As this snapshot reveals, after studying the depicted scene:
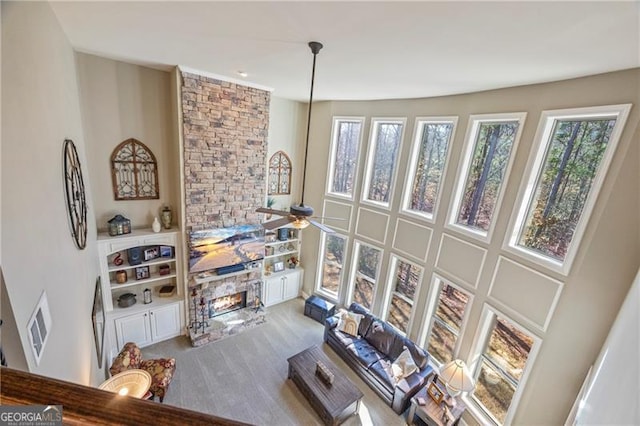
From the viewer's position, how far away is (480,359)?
14.1 ft

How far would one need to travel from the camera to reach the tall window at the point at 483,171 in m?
3.97

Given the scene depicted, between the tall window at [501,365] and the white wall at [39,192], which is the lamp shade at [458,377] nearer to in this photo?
the tall window at [501,365]

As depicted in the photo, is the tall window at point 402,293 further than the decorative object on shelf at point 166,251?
Yes

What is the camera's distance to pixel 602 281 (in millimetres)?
2869

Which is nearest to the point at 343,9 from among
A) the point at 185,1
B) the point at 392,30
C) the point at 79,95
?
the point at 392,30

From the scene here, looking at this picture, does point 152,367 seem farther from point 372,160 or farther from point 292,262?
point 372,160

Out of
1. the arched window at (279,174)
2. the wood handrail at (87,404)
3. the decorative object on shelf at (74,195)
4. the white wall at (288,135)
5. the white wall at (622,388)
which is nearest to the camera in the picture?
the wood handrail at (87,404)

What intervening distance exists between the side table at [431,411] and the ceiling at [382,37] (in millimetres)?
4790

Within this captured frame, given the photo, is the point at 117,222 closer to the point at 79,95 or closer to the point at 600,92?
the point at 79,95

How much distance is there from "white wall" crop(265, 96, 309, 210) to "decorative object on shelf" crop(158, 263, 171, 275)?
2.64 meters

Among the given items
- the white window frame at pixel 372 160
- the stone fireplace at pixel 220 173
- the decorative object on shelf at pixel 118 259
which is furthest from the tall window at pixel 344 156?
the decorative object on shelf at pixel 118 259

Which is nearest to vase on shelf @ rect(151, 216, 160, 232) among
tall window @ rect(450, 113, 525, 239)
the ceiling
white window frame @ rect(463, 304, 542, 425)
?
the ceiling

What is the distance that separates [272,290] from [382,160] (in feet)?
13.7

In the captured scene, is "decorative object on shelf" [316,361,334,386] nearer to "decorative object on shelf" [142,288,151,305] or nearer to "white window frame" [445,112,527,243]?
"white window frame" [445,112,527,243]
